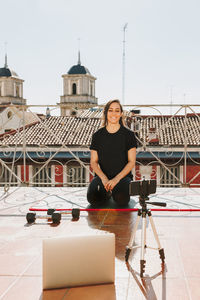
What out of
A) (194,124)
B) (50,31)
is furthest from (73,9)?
(194,124)

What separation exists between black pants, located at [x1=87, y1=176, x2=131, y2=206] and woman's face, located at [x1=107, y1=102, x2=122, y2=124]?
74 cm

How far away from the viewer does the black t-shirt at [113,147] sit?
475cm

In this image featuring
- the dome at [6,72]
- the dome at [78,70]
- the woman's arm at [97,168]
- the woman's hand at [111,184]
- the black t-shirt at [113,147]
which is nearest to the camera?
the woman's hand at [111,184]

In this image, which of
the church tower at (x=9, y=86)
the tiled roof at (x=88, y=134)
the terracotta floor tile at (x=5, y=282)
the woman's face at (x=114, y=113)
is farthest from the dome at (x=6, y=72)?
the terracotta floor tile at (x=5, y=282)

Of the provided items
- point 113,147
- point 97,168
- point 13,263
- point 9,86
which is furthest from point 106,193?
point 9,86

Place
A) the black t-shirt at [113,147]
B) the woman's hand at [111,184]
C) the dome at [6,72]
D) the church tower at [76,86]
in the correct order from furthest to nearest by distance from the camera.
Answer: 1. the church tower at [76,86]
2. the dome at [6,72]
3. the black t-shirt at [113,147]
4. the woman's hand at [111,184]

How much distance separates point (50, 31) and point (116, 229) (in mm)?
11747

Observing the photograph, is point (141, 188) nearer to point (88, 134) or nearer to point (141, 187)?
point (141, 187)

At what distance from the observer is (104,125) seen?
191 inches

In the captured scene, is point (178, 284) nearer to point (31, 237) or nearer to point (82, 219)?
point (31, 237)

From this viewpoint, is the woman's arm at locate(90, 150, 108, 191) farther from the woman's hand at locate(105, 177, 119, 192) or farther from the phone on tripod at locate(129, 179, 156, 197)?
the phone on tripod at locate(129, 179, 156, 197)

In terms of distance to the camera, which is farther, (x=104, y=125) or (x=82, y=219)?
(x=104, y=125)

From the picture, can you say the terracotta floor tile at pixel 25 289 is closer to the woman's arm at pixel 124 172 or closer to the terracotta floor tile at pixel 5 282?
the terracotta floor tile at pixel 5 282

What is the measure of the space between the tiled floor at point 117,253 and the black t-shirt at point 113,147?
56cm
